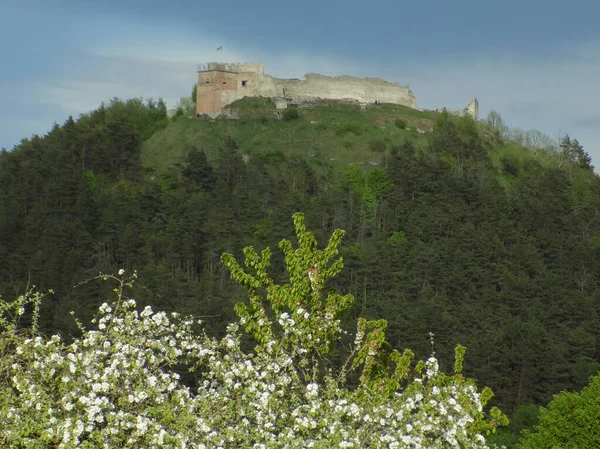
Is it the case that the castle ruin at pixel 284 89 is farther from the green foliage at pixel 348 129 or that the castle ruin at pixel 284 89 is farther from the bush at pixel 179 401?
the bush at pixel 179 401

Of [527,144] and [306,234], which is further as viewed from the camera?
[527,144]

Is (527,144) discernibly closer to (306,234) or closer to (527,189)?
(527,189)

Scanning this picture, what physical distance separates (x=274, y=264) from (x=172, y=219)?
1389 cm

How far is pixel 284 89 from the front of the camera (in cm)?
11350

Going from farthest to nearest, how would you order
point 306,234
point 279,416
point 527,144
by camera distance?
1. point 527,144
2. point 306,234
3. point 279,416

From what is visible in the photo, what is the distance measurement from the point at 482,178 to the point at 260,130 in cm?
2466

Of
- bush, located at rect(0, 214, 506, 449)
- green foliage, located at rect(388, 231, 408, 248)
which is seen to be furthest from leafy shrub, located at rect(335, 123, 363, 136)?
bush, located at rect(0, 214, 506, 449)

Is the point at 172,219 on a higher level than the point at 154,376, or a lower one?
higher

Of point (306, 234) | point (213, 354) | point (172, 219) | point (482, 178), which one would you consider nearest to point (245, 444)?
point (213, 354)

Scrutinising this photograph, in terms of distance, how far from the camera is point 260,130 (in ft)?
362

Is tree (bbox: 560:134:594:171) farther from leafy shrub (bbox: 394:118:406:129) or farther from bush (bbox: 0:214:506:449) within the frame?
bush (bbox: 0:214:506:449)

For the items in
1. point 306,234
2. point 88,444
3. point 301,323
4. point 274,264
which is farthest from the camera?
point 274,264

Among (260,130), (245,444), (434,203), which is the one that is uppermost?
(260,130)

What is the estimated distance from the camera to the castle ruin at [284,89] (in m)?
108
